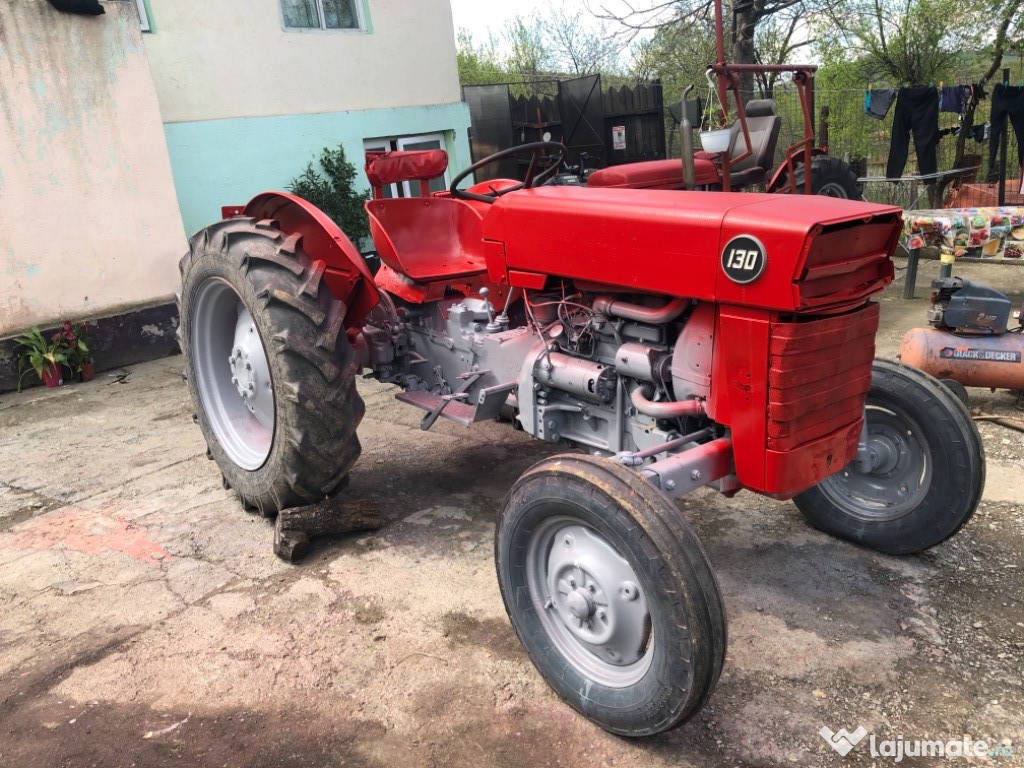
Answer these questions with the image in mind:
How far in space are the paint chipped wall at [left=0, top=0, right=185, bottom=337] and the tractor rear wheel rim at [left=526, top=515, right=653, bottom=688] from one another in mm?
5457

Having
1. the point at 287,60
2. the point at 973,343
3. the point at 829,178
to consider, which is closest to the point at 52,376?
the point at 287,60

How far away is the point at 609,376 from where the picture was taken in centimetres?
274

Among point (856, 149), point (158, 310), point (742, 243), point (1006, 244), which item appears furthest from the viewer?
point (856, 149)

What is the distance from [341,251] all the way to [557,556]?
1.70m

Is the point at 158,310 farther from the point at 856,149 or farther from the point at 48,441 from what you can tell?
the point at 856,149

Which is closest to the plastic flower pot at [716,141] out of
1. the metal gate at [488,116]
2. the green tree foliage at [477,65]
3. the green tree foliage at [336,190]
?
the green tree foliage at [336,190]

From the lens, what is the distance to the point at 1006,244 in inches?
227

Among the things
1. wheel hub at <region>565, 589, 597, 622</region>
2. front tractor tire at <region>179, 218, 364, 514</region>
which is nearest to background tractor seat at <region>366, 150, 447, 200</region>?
front tractor tire at <region>179, 218, 364, 514</region>

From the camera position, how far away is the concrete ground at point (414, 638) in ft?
7.31

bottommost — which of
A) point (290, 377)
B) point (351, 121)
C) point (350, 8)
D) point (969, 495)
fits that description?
point (969, 495)

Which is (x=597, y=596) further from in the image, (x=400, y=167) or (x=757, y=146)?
(x=757, y=146)

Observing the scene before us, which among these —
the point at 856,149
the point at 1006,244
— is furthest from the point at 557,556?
the point at 856,149

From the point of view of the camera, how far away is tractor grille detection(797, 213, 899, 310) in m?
2.08

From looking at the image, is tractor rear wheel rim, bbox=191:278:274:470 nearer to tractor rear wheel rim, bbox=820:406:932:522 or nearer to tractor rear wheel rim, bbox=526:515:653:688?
tractor rear wheel rim, bbox=526:515:653:688
